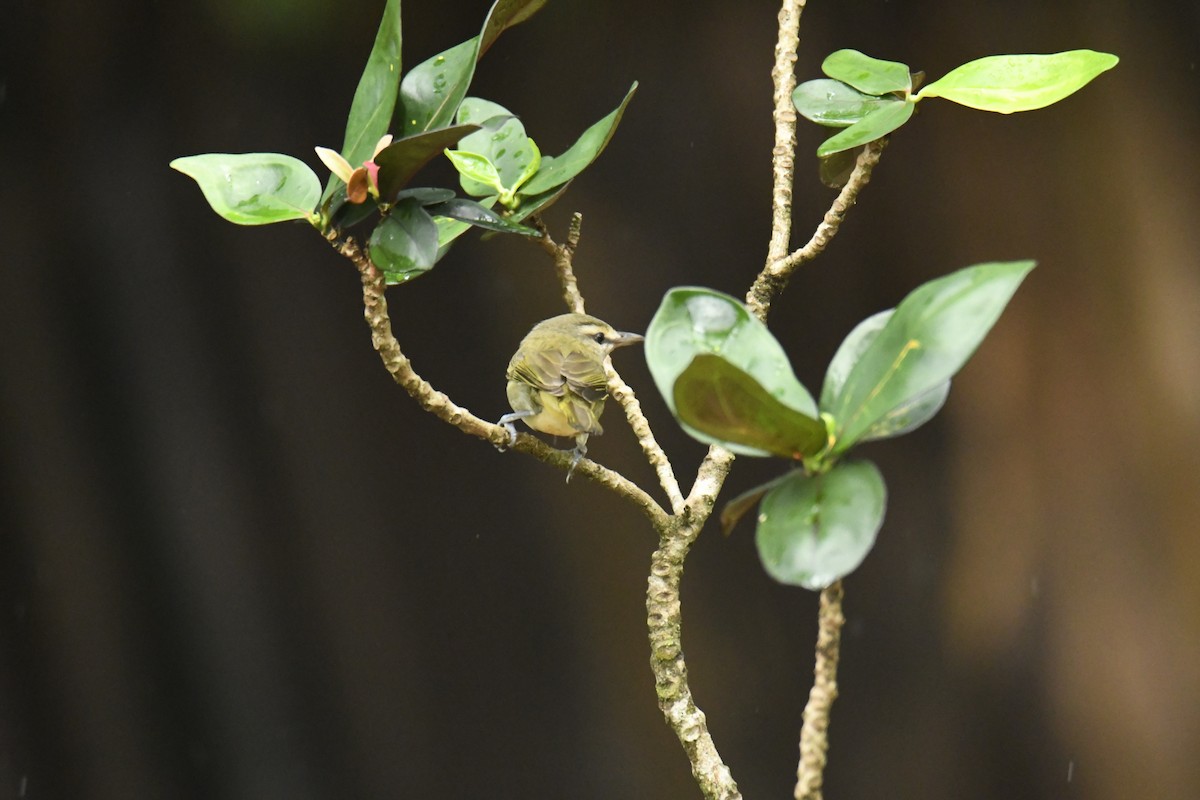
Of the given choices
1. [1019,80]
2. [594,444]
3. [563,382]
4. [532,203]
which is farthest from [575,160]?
[594,444]

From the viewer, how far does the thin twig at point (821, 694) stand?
0.46 meters

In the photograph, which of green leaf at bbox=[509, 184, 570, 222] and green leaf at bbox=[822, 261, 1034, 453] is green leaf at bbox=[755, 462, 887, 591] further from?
green leaf at bbox=[509, 184, 570, 222]

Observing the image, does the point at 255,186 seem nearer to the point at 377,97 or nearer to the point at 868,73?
the point at 377,97

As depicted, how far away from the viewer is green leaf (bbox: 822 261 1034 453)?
0.42 m

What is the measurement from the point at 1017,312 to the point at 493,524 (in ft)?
2.84

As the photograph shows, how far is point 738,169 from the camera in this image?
5.55 feet

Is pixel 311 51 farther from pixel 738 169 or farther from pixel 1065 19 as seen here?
pixel 1065 19

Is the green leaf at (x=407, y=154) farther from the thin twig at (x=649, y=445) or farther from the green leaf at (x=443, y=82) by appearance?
the thin twig at (x=649, y=445)

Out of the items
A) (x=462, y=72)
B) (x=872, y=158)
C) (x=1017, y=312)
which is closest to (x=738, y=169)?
(x=1017, y=312)

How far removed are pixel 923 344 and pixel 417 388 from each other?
0.96 ft

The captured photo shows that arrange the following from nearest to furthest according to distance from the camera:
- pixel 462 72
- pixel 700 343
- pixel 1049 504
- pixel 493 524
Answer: pixel 700 343 → pixel 462 72 → pixel 1049 504 → pixel 493 524

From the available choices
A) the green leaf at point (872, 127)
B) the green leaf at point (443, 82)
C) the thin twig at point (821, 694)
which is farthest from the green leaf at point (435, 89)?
the thin twig at point (821, 694)

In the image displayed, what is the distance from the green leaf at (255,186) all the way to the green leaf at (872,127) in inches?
11.8

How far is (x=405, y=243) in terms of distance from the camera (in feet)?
1.92
